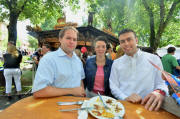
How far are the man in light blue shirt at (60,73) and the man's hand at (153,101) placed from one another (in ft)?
3.02

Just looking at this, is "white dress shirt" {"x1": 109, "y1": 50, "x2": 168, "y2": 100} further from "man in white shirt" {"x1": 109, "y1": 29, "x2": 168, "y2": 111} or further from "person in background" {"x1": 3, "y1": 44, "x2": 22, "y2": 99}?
"person in background" {"x1": 3, "y1": 44, "x2": 22, "y2": 99}

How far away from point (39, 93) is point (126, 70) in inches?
57.2

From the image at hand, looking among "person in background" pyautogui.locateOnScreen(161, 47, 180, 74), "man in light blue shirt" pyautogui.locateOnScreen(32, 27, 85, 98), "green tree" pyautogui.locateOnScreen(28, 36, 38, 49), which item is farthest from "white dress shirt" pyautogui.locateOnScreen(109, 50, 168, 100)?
"green tree" pyautogui.locateOnScreen(28, 36, 38, 49)

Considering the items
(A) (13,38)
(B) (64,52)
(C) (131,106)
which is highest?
(A) (13,38)

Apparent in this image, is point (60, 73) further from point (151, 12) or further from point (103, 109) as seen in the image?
point (151, 12)

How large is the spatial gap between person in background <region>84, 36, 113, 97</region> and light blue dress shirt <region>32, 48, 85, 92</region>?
2.23 feet

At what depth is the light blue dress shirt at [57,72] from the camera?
1.46 metres

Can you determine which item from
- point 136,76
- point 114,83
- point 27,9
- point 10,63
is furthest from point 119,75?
point 27,9

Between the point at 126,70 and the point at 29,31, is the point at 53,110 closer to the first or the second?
the point at 126,70

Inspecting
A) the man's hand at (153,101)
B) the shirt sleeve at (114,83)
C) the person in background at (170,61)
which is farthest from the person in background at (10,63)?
the person in background at (170,61)

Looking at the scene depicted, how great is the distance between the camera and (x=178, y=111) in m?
1.11

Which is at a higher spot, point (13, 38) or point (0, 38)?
point (0, 38)

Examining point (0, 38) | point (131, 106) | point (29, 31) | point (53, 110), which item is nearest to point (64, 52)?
point (53, 110)

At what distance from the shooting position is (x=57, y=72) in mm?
1650
